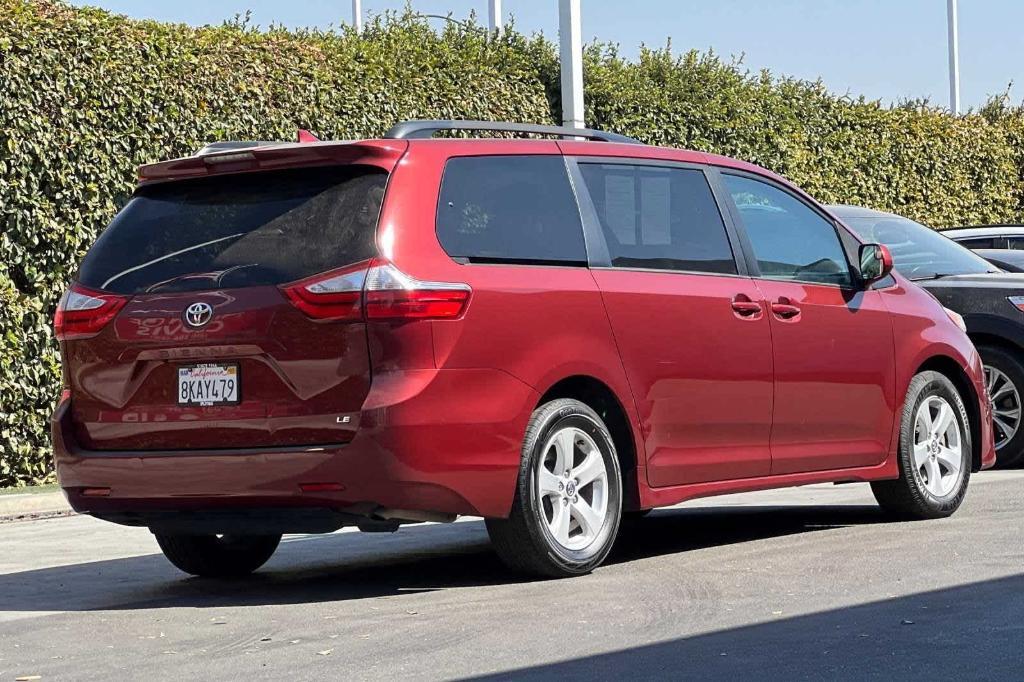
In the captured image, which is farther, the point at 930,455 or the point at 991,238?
the point at 991,238

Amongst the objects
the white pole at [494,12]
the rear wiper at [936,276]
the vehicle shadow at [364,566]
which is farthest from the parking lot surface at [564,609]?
the white pole at [494,12]

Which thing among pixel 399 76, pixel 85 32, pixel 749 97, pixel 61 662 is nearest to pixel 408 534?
pixel 61 662

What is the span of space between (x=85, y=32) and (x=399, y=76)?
11.4ft

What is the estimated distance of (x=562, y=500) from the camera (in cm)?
752

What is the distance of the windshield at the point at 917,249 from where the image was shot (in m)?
13.2

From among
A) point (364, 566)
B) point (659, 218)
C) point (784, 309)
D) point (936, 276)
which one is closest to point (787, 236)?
point (784, 309)

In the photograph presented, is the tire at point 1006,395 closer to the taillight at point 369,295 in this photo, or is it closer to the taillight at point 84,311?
the taillight at point 369,295

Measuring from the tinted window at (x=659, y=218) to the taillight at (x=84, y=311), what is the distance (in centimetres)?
208

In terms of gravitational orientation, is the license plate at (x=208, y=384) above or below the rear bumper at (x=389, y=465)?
above

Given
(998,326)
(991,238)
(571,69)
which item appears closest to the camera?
(998,326)

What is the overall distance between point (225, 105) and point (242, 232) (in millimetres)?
7044

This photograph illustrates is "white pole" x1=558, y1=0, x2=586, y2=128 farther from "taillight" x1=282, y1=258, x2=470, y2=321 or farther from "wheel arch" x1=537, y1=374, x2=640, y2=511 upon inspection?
"taillight" x1=282, y1=258, x2=470, y2=321

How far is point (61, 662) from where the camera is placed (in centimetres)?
608

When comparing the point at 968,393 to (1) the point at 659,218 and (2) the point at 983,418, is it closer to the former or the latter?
(2) the point at 983,418
